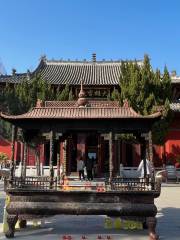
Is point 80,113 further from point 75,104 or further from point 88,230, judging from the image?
point 88,230

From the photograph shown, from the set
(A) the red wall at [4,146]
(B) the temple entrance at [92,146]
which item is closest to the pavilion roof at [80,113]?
(B) the temple entrance at [92,146]

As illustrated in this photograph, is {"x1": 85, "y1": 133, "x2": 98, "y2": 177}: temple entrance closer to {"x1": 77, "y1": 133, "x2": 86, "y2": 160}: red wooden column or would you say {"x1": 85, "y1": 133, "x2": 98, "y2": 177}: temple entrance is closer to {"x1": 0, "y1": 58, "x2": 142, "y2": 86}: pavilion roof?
{"x1": 77, "y1": 133, "x2": 86, "y2": 160}: red wooden column

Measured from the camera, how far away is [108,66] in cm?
3294

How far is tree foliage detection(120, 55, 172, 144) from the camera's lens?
20.2 m

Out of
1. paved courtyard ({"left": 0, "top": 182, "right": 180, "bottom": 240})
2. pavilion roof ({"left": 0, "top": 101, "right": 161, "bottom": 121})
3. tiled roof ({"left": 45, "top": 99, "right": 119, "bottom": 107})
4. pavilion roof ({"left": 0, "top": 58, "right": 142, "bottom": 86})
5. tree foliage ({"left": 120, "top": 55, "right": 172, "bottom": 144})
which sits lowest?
paved courtyard ({"left": 0, "top": 182, "right": 180, "bottom": 240})

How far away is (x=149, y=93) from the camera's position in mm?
20672

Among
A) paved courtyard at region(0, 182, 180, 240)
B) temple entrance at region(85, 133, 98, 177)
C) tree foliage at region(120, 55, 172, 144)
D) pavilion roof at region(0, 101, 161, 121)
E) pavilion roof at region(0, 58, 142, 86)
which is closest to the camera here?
paved courtyard at region(0, 182, 180, 240)

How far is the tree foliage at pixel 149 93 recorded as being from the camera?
20234 mm

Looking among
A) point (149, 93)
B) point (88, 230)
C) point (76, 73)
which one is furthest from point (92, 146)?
point (88, 230)

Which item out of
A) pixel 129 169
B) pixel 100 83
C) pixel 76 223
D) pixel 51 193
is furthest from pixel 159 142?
pixel 51 193

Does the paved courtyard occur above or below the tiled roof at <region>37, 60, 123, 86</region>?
below

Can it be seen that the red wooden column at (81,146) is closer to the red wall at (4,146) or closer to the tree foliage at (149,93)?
the tree foliage at (149,93)

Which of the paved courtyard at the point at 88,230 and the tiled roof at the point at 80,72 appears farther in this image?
the tiled roof at the point at 80,72

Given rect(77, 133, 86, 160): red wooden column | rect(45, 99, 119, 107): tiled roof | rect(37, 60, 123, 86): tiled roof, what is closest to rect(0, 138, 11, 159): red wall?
rect(77, 133, 86, 160): red wooden column
